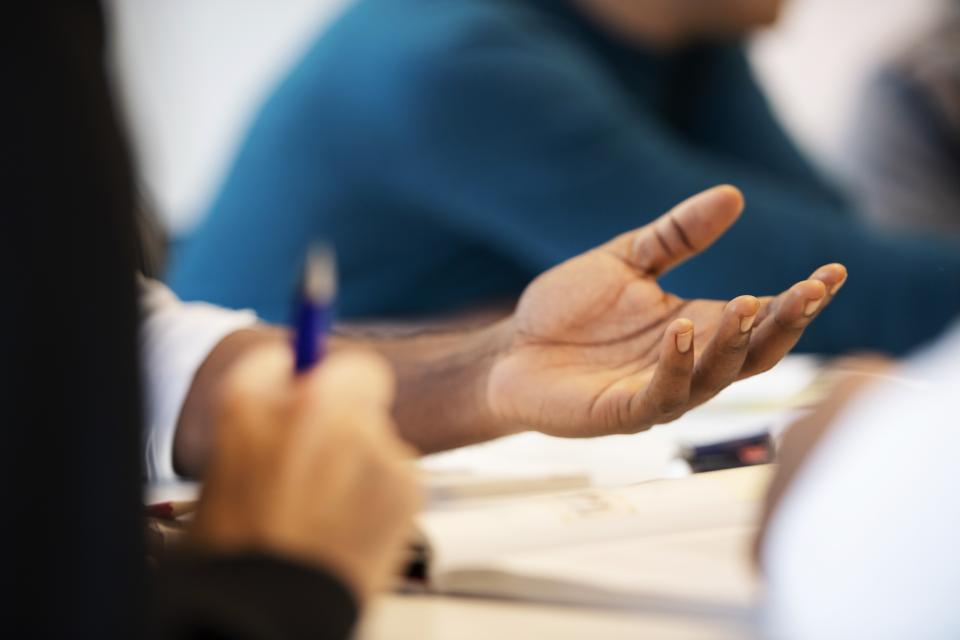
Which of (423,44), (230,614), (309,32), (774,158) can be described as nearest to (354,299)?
(423,44)

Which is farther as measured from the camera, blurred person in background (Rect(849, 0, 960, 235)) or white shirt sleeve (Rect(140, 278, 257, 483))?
blurred person in background (Rect(849, 0, 960, 235))

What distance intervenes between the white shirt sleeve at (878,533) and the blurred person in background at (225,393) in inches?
1.7

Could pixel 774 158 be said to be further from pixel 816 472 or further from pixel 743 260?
pixel 816 472

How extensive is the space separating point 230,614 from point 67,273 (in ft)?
0.28

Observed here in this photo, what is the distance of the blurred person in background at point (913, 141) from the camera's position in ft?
5.10

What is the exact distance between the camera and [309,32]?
1.54 m

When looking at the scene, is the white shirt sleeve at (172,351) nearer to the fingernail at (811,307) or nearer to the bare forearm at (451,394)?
the bare forearm at (451,394)

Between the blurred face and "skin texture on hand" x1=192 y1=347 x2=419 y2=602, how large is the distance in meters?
0.72

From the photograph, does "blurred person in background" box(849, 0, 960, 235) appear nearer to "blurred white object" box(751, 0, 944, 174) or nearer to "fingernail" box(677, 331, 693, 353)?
"blurred white object" box(751, 0, 944, 174)

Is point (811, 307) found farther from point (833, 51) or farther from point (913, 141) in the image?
point (833, 51)

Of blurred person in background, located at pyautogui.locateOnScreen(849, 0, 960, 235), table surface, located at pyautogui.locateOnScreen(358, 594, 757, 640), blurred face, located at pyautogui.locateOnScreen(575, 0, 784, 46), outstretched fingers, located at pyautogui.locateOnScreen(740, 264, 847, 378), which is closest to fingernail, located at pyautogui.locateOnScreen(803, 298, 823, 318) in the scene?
outstretched fingers, located at pyautogui.locateOnScreen(740, 264, 847, 378)

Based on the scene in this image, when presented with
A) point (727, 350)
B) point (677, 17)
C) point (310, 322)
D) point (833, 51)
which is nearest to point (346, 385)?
point (310, 322)

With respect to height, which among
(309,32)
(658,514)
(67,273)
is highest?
(309,32)

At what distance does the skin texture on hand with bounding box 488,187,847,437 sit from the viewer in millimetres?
342
